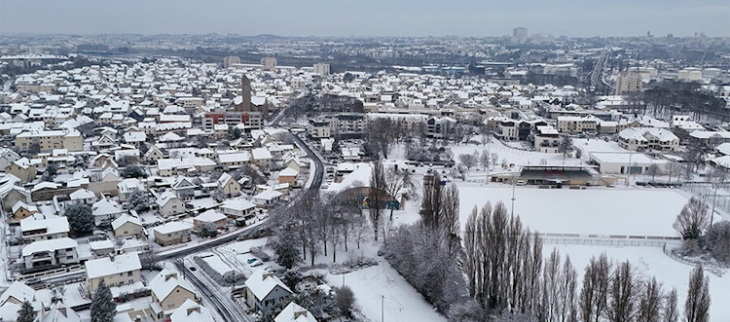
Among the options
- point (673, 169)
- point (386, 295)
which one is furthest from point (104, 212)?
point (673, 169)

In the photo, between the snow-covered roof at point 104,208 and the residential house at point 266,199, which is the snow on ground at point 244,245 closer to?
the residential house at point 266,199

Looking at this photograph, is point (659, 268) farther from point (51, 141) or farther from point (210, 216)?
point (51, 141)

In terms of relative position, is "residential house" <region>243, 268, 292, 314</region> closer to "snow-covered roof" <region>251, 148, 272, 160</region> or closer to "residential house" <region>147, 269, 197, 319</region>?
"residential house" <region>147, 269, 197, 319</region>

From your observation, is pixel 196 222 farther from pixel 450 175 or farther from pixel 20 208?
pixel 450 175

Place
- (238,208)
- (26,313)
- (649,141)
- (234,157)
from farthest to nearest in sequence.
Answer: (649,141) → (234,157) → (238,208) → (26,313)

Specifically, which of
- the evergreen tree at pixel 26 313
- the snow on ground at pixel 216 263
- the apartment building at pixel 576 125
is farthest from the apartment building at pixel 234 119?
the evergreen tree at pixel 26 313

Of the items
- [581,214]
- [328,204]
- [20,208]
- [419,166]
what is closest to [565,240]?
[581,214]
